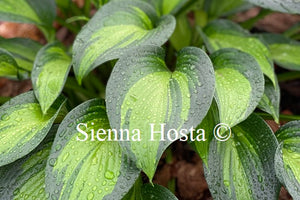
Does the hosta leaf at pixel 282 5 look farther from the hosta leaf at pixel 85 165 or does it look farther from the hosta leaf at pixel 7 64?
the hosta leaf at pixel 7 64

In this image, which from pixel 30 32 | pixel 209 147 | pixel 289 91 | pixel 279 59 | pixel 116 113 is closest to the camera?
pixel 116 113

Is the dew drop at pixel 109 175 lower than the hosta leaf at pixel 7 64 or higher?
lower

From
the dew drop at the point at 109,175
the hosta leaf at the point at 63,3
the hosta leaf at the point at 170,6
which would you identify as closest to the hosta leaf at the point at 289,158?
the dew drop at the point at 109,175

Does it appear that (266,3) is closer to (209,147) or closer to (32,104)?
(209,147)

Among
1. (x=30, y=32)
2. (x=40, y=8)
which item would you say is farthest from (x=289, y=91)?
(x=30, y=32)

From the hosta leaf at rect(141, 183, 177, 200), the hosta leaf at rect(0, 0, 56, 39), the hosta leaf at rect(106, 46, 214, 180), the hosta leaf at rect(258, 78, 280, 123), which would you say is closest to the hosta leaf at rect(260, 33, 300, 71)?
the hosta leaf at rect(258, 78, 280, 123)
